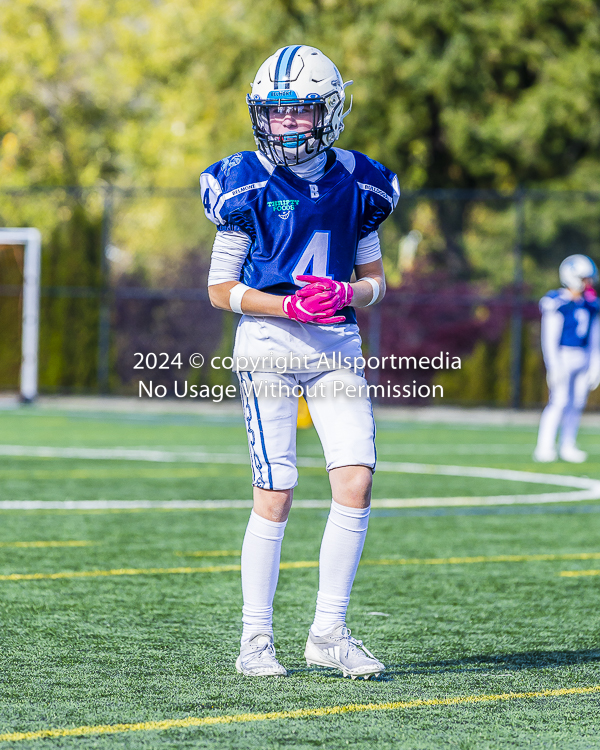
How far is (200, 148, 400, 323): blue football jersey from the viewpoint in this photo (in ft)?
13.1

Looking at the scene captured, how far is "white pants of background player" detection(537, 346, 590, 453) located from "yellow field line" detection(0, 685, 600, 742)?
8.47 meters

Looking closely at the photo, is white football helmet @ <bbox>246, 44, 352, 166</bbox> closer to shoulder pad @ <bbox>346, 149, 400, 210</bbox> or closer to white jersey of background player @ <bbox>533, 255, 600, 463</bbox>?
shoulder pad @ <bbox>346, 149, 400, 210</bbox>

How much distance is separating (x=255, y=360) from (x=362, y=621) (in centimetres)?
144

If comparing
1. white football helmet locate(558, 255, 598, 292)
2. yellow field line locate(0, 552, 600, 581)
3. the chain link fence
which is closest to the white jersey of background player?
white football helmet locate(558, 255, 598, 292)

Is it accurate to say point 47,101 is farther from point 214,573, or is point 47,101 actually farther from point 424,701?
point 424,701

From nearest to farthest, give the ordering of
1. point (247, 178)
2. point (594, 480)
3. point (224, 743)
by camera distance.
→ point (224, 743)
point (247, 178)
point (594, 480)

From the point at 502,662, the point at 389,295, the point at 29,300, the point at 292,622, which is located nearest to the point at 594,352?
the point at 389,295

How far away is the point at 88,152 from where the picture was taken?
37094mm

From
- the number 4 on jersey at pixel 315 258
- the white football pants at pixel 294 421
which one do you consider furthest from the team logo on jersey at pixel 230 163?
the white football pants at pixel 294 421

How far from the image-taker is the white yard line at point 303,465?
832cm

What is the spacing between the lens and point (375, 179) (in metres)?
4.18

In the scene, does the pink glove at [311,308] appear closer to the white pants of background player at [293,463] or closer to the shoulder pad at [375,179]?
the white pants of background player at [293,463]

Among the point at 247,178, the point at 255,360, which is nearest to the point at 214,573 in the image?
the point at 255,360

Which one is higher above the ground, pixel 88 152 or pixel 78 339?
pixel 88 152
